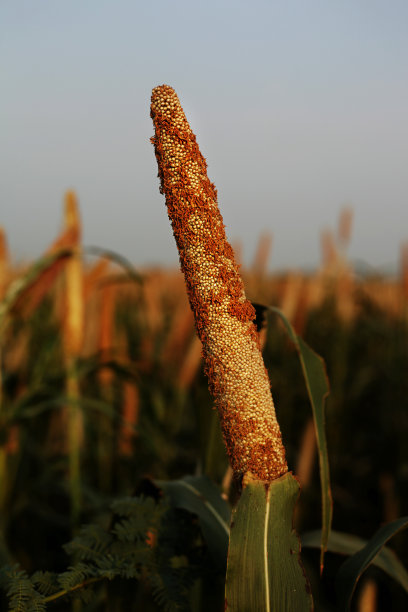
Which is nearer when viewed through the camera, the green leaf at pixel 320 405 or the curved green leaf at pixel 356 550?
the green leaf at pixel 320 405

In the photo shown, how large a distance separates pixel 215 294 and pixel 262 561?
38cm

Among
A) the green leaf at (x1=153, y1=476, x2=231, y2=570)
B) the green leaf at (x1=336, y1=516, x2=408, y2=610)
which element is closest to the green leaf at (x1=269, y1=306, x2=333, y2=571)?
the green leaf at (x1=336, y1=516, x2=408, y2=610)

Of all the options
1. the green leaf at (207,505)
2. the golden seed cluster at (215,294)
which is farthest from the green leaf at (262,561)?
the green leaf at (207,505)

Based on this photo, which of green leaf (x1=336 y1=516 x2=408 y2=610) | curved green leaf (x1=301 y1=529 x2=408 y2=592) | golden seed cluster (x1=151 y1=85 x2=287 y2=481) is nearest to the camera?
golden seed cluster (x1=151 y1=85 x2=287 y2=481)

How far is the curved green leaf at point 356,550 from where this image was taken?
113 cm

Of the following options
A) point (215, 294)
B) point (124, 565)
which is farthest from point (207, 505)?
point (215, 294)

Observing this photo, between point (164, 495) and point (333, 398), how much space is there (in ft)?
9.21

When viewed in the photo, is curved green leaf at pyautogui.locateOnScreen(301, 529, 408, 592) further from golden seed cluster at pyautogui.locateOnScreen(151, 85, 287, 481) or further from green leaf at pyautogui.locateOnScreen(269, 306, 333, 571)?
golden seed cluster at pyautogui.locateOnScreen(151, 85, 287, 481)

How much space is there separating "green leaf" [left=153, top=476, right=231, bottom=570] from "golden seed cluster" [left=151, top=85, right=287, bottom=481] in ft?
0.91

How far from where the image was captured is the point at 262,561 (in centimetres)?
80

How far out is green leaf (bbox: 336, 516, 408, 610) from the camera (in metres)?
0.90

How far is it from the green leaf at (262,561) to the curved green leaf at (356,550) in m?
0.33

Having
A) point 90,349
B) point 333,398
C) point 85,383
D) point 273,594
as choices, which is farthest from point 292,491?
point 85,383

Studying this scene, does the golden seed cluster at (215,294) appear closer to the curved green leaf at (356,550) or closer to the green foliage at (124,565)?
the green foliage at (124,565)
